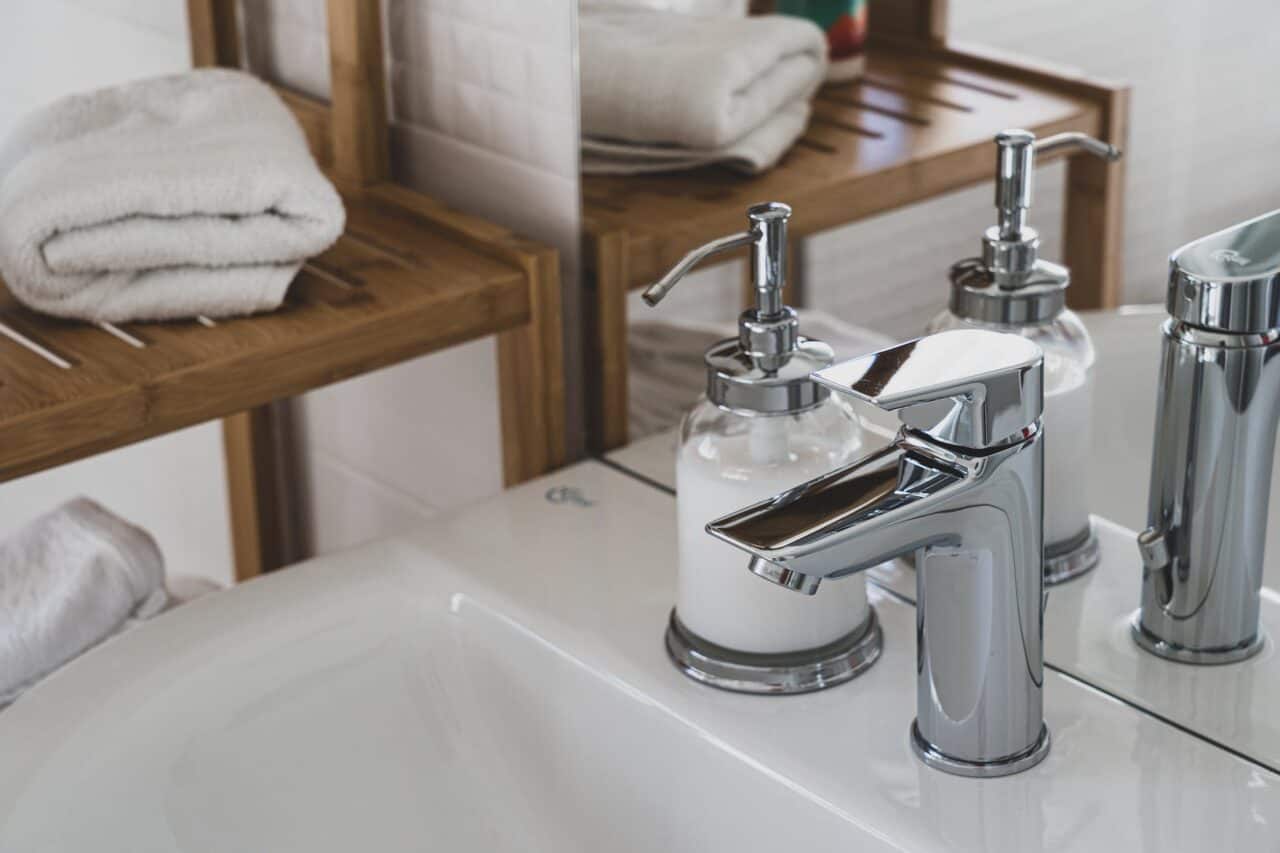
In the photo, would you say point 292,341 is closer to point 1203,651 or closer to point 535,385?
point 535,385

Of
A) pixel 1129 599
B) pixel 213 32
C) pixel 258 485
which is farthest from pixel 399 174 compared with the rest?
pixel 1129 599

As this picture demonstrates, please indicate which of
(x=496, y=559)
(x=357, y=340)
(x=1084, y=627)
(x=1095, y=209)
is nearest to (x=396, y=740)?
(x=496, y=559)

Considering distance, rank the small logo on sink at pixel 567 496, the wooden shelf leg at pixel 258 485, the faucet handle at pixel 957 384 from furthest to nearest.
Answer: the wooden shelf leg at pixel 258 485, the small logo on sink at pixel 567 496, the faucet handle at pixel 957 384

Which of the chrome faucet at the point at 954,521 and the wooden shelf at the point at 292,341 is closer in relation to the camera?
the chrome faucet at the point at 954,521

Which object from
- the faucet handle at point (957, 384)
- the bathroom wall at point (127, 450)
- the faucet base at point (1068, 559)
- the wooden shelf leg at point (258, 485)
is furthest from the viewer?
the wooden shelf leg at point (258, 485)

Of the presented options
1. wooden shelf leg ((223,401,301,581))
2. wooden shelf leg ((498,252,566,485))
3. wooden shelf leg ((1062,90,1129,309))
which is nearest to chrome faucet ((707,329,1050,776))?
wooden shelf leg ((1062,90,1129,309))

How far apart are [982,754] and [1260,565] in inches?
6.4

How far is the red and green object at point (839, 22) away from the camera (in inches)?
36.0

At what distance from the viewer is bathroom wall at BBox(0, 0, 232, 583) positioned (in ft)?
3.78

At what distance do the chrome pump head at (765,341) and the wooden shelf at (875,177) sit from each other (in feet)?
0.59

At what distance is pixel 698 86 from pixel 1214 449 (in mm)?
395

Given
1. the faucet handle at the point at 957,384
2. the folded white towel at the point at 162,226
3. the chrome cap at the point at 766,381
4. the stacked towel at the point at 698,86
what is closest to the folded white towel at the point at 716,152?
the stacked towel at the point at 698,86

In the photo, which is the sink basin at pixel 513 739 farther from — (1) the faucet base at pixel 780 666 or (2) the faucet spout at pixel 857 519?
(2) the faucet spout at pixel 857 519

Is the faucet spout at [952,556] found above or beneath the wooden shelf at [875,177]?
beneath
